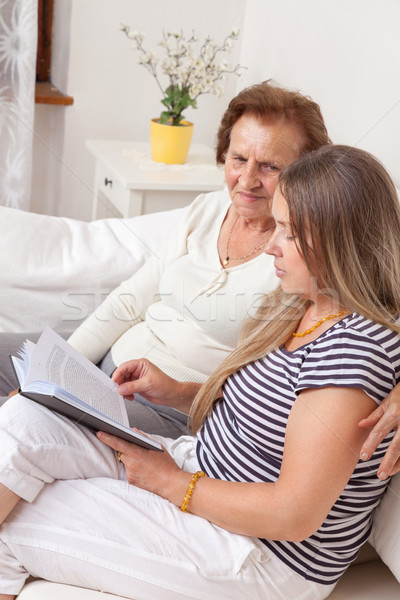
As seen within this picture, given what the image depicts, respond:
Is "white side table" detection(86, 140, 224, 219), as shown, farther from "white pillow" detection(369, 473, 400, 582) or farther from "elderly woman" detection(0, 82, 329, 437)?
"white pillow" detection(369, 473, 400, 582)

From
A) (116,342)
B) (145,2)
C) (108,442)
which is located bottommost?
(116,342)

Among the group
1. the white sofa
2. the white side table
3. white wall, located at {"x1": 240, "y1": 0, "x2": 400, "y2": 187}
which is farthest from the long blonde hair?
the white side table

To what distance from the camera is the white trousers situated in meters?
0.86

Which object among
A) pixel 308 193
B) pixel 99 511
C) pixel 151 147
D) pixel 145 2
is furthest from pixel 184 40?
pixel 99 511

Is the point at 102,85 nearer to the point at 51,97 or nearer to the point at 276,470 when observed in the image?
the point at 51,97

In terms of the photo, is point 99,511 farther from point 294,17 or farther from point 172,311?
point 294,17

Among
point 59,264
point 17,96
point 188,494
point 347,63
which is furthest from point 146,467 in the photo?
point 17,96

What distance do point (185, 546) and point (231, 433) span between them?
0.17 meters

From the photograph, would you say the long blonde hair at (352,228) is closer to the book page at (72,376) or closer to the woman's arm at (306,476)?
the woman's arm at (306,476)

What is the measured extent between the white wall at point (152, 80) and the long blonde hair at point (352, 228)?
0.66 m

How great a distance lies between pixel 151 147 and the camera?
87.4 inches

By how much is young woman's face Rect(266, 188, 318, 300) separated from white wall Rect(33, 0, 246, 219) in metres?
1.62

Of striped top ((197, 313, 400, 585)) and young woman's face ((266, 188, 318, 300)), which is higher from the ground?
young woman's face ((266, 188, 318, 300))

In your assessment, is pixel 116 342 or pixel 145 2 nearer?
pixel 116 342
